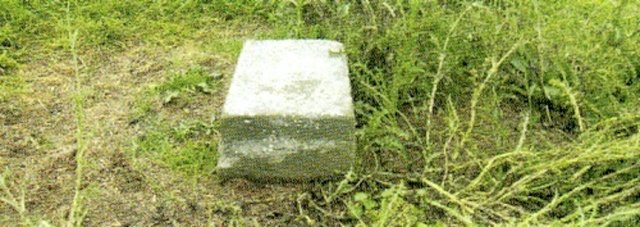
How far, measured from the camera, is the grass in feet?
7.23

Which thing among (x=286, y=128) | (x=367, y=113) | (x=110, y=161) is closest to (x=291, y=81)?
(x=286, y=128)

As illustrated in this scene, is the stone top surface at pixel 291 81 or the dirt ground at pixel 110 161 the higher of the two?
the stone top surface at pixel 291 81

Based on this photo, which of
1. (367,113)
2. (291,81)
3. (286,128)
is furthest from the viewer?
(367,113)

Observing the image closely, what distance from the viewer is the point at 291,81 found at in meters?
2.37

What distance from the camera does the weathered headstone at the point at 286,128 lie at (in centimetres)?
221

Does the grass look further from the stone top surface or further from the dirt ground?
the stone top surface

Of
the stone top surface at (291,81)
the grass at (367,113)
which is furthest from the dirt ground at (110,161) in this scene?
the stone top surface at (291,81)

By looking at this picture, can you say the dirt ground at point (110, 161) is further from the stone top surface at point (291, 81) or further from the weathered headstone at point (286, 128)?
the stone top surface at point (291, 81)

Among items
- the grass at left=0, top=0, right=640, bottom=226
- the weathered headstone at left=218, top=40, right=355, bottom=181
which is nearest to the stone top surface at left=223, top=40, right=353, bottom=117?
the weathered headstone at left=218, top=40, right=355, bottom=181

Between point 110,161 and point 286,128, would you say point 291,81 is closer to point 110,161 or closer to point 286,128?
point 286,128

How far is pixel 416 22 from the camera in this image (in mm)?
2729

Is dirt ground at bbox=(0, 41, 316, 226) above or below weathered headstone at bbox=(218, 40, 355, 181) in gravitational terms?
below

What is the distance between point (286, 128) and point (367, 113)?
424 millimetres

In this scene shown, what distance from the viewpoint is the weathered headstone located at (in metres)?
2.21
